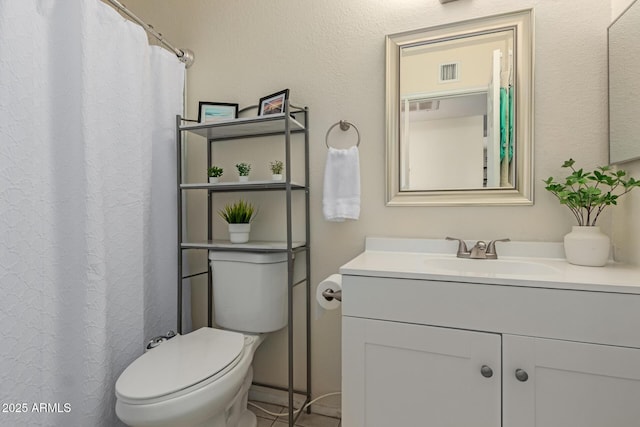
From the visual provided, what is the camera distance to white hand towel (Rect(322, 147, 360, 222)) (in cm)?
135

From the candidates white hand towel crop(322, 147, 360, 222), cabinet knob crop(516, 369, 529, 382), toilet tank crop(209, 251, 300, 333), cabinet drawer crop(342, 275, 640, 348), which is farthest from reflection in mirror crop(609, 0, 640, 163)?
toilet tank crop(209, 251, 300, 333)

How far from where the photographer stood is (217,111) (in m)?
1.60

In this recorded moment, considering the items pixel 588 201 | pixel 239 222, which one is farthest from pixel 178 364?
pixel 588 201

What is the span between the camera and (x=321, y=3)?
1.46m

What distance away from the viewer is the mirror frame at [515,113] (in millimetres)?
1193

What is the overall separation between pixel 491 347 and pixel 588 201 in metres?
0.65

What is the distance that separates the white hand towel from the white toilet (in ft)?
1.13

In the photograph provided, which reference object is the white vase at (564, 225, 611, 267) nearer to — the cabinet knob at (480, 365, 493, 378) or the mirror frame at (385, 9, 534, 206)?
the mirror frame at (385, 9, 534, 206)

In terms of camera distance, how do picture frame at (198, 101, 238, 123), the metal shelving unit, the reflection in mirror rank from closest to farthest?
the reflection in mirror
the metal shelving unit
picture frame at (198, 101, 238, 123)

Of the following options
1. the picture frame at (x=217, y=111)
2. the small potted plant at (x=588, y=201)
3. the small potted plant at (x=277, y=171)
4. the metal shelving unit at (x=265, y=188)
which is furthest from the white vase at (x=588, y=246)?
the picture frame at (x=217, y=111)

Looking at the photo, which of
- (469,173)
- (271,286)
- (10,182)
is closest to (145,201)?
(10,182)

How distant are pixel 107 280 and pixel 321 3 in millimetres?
1574

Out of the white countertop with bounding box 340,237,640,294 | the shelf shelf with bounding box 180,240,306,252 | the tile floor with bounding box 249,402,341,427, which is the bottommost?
the tile floor with bounding box 249,402,341,427

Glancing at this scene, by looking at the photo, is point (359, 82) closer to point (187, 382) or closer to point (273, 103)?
point (273, 103)
